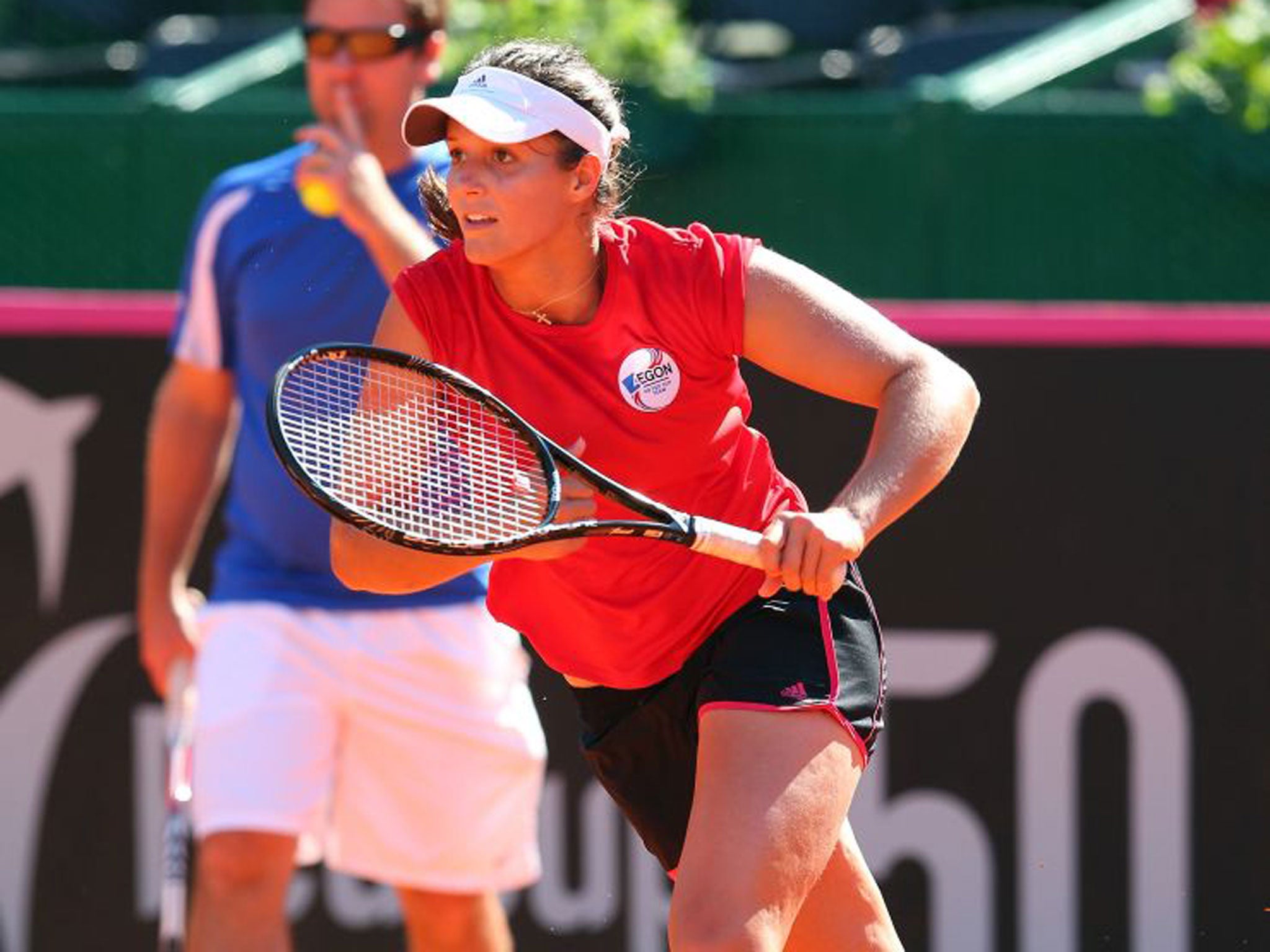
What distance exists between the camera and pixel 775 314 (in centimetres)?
376

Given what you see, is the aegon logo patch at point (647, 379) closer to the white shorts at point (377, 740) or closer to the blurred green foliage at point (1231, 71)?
the white shorts at point (377, 740)

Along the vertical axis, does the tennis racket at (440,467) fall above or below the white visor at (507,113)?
below

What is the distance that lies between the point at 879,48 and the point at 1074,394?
4879 millimetres

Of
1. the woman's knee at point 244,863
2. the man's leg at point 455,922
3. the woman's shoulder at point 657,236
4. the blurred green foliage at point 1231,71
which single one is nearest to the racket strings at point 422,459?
the woman's shoulder at point 657,236

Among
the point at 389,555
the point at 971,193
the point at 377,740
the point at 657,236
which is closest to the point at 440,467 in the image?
the point at 389,555

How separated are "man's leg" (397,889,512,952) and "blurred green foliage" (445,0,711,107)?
14.0 feet

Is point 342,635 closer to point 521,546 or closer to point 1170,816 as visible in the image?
point 521,546

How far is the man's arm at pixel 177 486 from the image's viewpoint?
5133 mm

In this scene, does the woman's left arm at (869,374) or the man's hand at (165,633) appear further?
the man's hand at (165,633)

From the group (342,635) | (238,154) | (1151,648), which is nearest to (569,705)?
(342,635)

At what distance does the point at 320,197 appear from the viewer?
16.0 ft

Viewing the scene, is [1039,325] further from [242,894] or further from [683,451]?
[242,894]

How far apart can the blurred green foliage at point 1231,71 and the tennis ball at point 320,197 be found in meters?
4.47

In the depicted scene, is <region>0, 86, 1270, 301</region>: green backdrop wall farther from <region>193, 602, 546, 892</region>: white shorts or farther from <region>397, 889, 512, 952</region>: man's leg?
<region>397, 889, 512, 952</region>: man's leg
